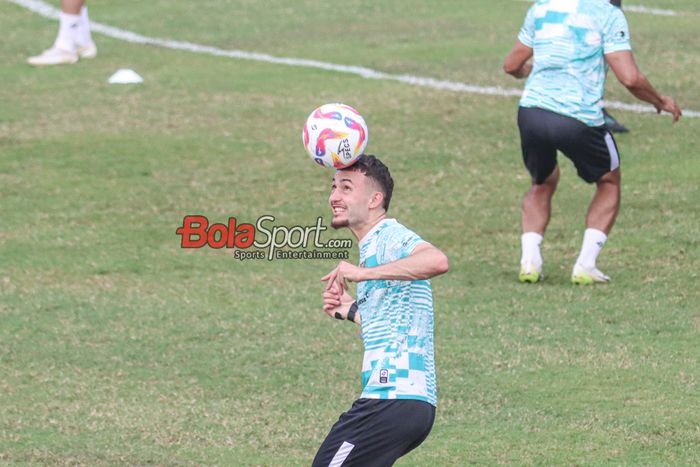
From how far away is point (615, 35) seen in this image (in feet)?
34.0

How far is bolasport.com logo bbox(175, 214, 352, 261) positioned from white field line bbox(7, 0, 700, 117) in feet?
16.6

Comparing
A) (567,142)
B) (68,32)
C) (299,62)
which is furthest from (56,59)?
(567,142)

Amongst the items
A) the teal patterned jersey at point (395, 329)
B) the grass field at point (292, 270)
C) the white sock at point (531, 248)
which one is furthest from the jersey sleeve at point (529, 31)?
the teal patterned jersey at point (395, 329)

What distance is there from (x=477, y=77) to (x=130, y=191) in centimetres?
570

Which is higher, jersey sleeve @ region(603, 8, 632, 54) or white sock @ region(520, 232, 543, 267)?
jersey sleeve @ region(603, 8, 632, 54)

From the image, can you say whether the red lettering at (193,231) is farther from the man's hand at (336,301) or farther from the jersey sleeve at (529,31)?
the man's hand at (336,301)

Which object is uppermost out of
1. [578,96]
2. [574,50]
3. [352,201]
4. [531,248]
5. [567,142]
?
[352,201]

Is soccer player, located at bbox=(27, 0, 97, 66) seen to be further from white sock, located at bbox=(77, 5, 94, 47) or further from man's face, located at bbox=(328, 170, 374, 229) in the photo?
man's face, located at bbox=(328, 170, 374, 229)

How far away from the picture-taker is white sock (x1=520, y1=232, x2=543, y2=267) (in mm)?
11008

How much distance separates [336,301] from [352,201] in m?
0.44

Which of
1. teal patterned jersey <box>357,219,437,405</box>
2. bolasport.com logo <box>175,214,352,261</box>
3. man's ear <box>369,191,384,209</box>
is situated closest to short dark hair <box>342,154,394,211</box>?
man's ear <box>369,191,384,209</box>

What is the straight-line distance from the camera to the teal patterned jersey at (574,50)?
10.4 m

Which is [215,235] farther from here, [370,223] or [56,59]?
[56,59]

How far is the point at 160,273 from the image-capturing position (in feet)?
37.6
